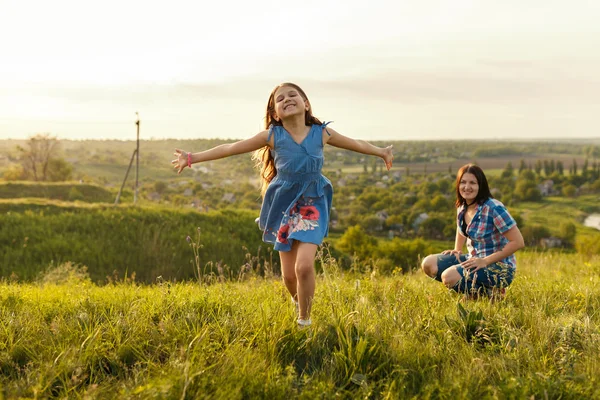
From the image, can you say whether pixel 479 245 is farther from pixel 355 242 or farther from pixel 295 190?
pixel 355 242

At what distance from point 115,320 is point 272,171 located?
181 cm

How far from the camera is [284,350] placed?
328 centimetres

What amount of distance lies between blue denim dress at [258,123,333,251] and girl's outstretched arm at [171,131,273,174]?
0.52 feet

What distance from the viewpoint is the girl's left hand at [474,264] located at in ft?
15.2

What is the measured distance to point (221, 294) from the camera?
435 centimetres

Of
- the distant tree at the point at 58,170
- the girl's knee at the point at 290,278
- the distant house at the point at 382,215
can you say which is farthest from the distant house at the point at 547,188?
the girl's knee at the point at 290,278

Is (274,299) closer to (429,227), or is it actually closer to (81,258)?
(81,258)

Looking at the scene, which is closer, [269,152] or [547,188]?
[269,152]

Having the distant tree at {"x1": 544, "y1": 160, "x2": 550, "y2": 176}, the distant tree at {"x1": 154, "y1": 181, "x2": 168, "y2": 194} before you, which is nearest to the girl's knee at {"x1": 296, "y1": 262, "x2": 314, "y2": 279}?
the distant tree at {"x1": 154, "y1": 181, "x2": 168, "y2": 194}

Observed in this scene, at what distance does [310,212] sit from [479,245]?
1901 millimetres

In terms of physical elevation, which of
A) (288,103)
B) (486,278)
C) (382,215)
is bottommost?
(382,215)

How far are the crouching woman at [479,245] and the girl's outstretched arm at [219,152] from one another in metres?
2.11

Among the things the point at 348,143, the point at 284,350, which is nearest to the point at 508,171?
the point at 348,143

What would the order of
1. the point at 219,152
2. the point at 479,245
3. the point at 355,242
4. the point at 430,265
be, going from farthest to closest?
the point at 355,242, the point at 430,265, the point at 479,245, the point at 219,152
